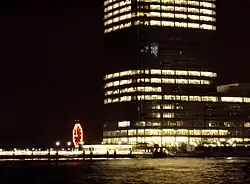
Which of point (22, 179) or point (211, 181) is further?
point (22, 179)

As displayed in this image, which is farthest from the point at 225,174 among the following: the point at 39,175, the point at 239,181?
the point at 39,175

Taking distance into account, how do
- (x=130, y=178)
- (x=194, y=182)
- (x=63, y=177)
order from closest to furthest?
1. (x=194, y=182)
2. (x=130, y=178)
3. (x=63, y=177)

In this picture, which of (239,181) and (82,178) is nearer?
(239,181)

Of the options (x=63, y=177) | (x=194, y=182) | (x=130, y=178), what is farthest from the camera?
(x=63, y=177)

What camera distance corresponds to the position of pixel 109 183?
100750mm

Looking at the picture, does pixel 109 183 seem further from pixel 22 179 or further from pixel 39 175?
pixel 39 175

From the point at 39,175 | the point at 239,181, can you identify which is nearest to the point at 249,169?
the point at 239,181

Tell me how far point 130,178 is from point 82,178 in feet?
31.3

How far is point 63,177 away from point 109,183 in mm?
18641

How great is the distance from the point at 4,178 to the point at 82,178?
1407 cm

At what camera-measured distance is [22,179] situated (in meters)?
112

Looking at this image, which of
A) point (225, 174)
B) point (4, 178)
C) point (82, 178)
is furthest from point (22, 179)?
point (225, 174)

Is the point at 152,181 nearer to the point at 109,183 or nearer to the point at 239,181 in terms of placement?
the point at 109,183

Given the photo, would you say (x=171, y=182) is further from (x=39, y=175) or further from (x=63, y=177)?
(x=39, y=175)
